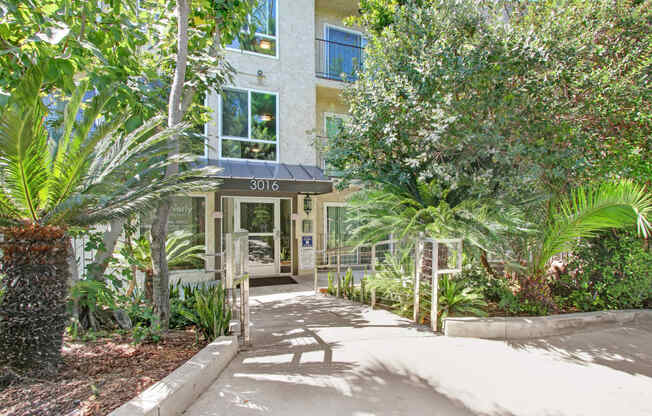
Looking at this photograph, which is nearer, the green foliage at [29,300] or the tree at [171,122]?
the green foliage at [29,300]

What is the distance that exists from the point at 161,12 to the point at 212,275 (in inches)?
254

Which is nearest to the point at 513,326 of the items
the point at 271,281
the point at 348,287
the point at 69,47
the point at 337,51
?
the point at 348,287

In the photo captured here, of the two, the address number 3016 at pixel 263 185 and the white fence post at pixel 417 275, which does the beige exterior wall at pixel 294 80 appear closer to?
the address number 3016 at pixel 263 185

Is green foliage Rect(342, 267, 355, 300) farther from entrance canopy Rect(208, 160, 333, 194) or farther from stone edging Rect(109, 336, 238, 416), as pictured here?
stone edging Rect(109, 336, 238, 416)

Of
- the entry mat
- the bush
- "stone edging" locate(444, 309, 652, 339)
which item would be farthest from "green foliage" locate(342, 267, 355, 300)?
the bush

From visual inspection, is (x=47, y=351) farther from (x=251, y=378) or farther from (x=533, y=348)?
(x=533, y=348)

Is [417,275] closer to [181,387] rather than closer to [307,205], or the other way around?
[181,387]

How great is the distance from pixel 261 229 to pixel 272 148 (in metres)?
2.44

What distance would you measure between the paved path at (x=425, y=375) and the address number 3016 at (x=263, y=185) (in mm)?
4300

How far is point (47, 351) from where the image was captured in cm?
262

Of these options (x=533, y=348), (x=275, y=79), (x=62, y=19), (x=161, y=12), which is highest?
(x=275, y=79)

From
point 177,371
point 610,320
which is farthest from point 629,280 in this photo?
point 177,371

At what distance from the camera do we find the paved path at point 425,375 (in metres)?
2.58

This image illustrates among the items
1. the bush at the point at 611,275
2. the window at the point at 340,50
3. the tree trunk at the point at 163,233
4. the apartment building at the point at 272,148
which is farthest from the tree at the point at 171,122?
the window at the point at 340,50
